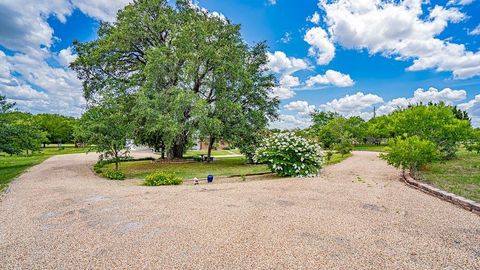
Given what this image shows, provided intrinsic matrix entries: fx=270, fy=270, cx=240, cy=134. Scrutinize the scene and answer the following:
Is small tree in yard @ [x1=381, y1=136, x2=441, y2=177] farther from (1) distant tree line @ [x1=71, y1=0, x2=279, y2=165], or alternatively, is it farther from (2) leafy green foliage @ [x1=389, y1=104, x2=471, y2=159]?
(1) distant tree line @ [x1=71, y1=0, x2=279, y2=165]

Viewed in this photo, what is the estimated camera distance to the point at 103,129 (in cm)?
1323

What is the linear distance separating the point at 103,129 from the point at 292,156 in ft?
30.1

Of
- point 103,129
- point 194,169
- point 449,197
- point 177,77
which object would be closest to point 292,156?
point 449,197

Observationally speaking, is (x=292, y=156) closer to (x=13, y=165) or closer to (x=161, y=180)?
(x=161, y=180)

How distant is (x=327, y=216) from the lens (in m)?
5.89

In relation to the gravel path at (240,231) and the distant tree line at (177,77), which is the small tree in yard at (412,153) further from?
the distant tree line at (177,77)

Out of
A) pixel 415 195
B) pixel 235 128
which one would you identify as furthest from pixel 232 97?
pixel 415 195

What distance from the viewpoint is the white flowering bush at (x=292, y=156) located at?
11.8 meters

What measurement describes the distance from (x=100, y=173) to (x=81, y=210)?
9582 mm

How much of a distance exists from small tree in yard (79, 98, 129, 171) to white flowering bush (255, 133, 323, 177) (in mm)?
7241

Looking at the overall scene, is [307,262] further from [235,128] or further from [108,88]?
[108,88]

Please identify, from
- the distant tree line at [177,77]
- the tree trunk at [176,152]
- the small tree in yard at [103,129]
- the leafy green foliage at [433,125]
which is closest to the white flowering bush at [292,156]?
the leafy green foliage at [433,125]

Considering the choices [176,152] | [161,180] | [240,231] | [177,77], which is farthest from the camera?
[176,152]

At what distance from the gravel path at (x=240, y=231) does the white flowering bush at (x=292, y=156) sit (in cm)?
361
